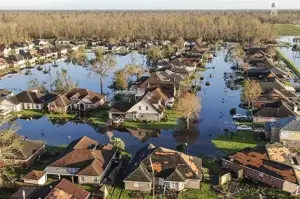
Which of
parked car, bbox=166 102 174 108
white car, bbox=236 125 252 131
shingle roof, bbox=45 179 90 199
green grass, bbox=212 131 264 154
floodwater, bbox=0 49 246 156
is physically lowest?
floodwater, bbox=0 49 246 156

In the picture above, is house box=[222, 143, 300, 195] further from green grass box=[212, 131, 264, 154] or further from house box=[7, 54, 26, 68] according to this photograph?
house box=[7, 54, 26, 68]

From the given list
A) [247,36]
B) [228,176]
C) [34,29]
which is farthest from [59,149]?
[34,29]

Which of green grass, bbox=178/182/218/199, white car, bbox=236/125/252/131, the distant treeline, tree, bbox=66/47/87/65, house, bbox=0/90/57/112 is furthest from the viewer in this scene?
the distant treeline

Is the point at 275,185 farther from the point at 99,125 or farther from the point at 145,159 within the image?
the point at 99,125

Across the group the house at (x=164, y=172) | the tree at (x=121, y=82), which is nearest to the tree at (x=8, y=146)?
the house at (x=164, y=172)

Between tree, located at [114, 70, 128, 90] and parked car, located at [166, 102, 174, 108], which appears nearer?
parked car, located at [166, 102, 174, 108]

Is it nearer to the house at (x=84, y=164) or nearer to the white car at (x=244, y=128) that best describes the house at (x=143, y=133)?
the house at (x=84, y=164)

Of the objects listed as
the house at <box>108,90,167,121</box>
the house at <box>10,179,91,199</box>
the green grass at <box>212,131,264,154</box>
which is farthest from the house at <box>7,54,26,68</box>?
the house at <box>10,179,91,199</box>
